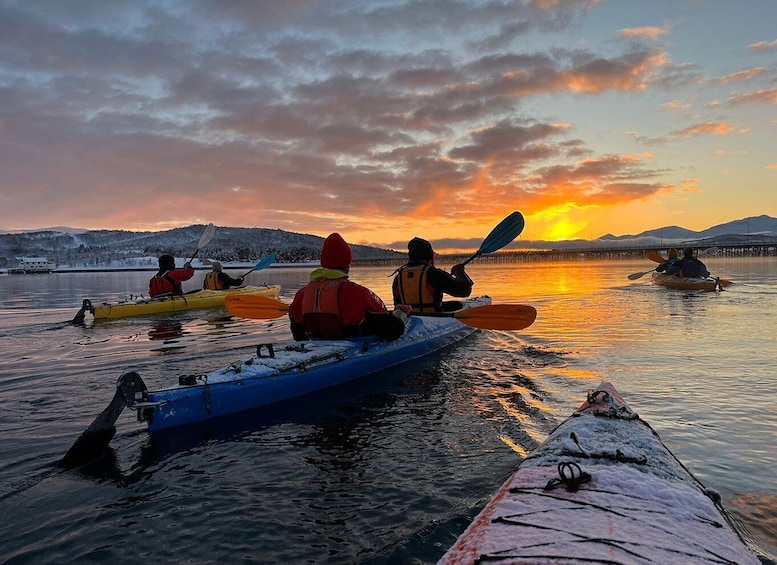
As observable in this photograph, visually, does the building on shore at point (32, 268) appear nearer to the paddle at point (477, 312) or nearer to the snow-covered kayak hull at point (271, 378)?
the paddle at point (477, 312)

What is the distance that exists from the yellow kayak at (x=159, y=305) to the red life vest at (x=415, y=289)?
7392 millimetres

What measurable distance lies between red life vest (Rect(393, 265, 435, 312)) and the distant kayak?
1591 centimetres

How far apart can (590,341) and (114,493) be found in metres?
9.30

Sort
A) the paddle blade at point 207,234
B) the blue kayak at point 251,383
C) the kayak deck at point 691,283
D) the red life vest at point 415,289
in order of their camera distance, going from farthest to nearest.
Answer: the paddle blade at point 207,234 < the kayak deck at point 691,283 < the red life vest at point 415,289 < the blue kayak at point 251,383

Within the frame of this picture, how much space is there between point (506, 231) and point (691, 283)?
13317mm

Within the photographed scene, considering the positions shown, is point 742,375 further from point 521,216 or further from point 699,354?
point 521,216

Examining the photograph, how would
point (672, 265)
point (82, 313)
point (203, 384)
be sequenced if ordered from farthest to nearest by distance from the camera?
point (672, 265), point (82, 313), point (203, 384)

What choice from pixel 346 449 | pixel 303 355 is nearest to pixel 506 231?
pixel 303 355

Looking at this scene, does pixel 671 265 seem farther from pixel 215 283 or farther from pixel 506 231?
pixel 215 283

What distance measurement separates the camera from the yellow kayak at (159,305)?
14828mm

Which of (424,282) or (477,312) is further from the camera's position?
(424,282)

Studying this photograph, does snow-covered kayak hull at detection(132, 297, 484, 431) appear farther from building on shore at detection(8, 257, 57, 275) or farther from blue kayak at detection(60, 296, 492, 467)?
building on shore at detection(8, 257, 57, 275)

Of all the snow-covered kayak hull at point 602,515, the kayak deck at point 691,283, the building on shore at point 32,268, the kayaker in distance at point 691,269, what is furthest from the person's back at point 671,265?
the building on shore at point 32,268

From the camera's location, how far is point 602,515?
95.0 inches
